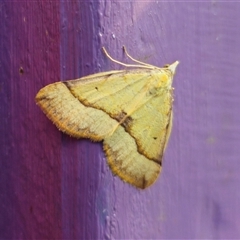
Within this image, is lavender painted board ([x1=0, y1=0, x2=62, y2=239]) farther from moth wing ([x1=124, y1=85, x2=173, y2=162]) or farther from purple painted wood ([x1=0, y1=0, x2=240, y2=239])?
moth wing ([x1=124, y1=85, x2=173, y2=162])

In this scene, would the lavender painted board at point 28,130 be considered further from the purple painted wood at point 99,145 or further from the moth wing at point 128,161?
the moth wing at point 128,161

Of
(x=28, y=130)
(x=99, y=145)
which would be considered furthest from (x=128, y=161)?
(x=28, y=130)

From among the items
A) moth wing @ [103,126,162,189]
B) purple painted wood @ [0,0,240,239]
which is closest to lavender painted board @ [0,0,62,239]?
purple painted wood @ [0,0,240,239]

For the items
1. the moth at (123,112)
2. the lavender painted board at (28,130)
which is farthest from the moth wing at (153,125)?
the lavender painted board at (28,130)

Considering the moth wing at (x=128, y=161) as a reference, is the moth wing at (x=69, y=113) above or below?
above

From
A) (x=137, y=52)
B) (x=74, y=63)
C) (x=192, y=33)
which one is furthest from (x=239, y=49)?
(x=74, y=63)

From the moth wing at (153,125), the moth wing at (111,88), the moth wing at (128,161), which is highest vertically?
the moth wing at (111,88)
